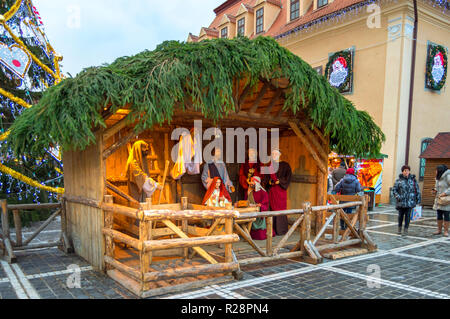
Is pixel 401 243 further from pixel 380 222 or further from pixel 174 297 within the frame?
pixel 174 297

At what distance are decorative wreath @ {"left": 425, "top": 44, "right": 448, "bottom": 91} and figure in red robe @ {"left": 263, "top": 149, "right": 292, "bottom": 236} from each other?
35.9 feet

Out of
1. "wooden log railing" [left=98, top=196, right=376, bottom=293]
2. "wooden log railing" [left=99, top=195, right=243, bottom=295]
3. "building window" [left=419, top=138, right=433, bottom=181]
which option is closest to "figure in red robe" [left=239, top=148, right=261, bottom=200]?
"wooden log railing" [left=98, top=196, right=376, bottom=293]

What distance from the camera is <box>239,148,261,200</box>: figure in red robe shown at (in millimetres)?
7845

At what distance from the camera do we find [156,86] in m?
4.67

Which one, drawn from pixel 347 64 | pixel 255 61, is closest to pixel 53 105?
pixel 255 61

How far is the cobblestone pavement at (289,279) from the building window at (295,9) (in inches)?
589

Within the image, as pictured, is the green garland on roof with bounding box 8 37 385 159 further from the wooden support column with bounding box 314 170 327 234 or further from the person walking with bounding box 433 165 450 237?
the person walking with bounding box 433 165 450 237

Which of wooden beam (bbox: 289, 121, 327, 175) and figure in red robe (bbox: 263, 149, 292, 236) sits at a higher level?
wooden beam (bbox: 289, 121, 327, 175)

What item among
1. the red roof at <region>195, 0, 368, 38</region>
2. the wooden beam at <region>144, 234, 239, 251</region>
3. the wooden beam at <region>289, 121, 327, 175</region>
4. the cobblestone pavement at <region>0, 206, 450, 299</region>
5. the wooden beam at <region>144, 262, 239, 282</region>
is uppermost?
the red roof at <region>195, 0, 368, 38</region>

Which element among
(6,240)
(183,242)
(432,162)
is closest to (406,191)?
(183,242)

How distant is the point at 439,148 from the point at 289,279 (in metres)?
12.4

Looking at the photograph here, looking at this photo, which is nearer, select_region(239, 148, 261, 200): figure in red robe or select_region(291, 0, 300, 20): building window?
select_region(239, 148, 261, 200): figure in red robe

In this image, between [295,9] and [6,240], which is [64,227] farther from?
[295,9]

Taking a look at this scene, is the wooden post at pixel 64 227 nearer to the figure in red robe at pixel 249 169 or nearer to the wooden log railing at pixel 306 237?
the wooden log railing at pixel 306 237
